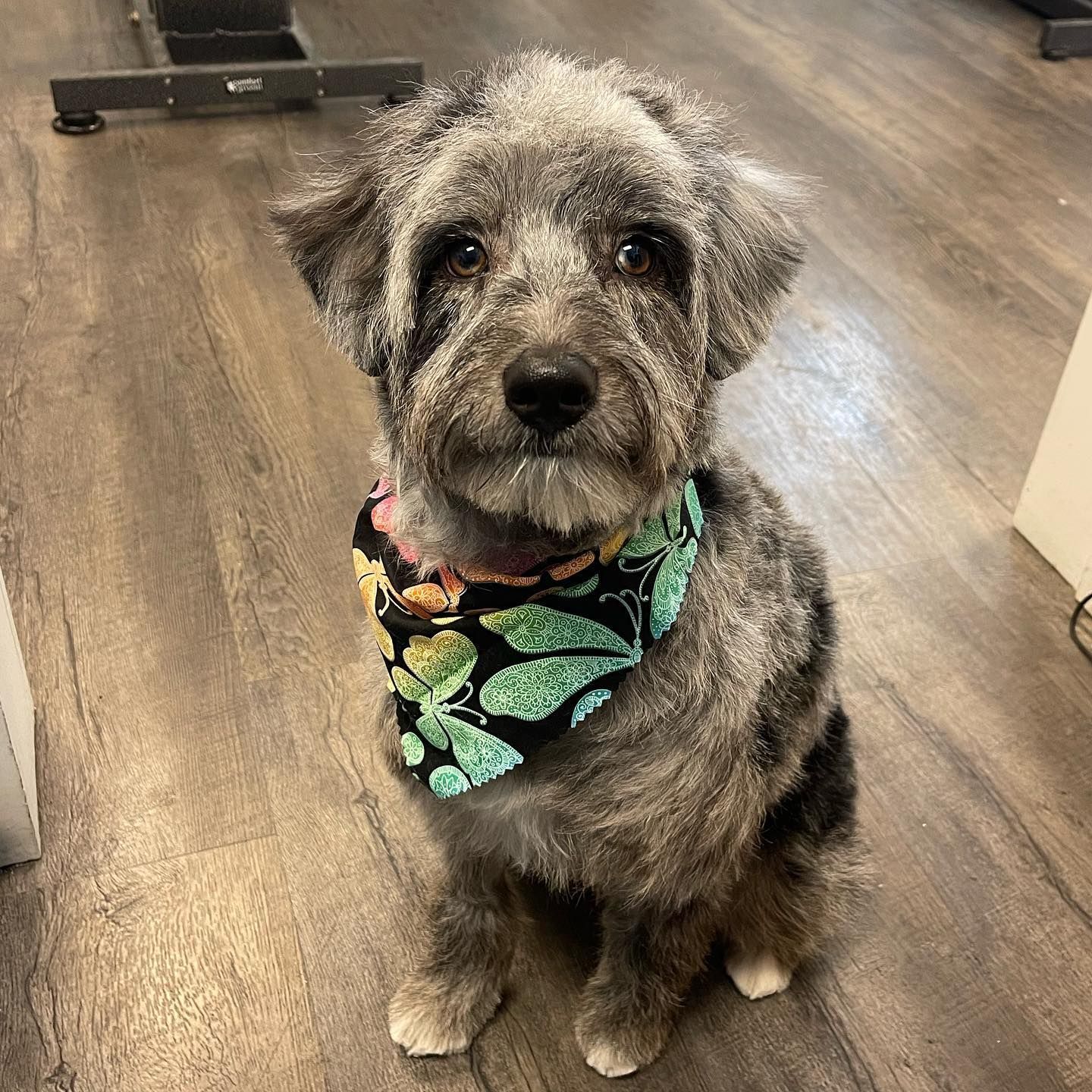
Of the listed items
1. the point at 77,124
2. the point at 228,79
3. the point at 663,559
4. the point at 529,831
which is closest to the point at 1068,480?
the point at 663,559

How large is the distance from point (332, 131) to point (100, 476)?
5.44 feet

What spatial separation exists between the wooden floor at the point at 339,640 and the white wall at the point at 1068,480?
0.06 m

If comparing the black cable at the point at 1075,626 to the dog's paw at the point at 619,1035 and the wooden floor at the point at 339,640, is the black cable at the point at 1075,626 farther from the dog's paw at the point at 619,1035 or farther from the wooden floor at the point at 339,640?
the dog's paw at the point at 619,1035

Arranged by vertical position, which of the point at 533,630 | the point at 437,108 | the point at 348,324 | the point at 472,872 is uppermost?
the point at 437,108

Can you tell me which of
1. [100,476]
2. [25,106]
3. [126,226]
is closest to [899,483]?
[100,476]

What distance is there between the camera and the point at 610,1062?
4.60 ft

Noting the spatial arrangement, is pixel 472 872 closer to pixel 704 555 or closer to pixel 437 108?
pixel 704 555

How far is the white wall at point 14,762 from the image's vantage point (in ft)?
4.90

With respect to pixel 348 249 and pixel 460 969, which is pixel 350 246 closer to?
pixel 348 249

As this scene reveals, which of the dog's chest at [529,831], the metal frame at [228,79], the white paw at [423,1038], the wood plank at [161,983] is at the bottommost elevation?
the wood plank at [161,983]

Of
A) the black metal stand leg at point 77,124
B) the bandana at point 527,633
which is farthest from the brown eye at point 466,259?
the black metal stand leg at point 77,124

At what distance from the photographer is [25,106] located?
3.52 m

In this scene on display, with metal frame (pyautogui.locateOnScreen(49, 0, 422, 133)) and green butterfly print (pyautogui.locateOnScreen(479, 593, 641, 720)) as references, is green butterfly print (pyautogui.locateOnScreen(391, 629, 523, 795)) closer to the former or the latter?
green butterfly print (pyautogui.locateOnScreen(479, 593, 641, 720))

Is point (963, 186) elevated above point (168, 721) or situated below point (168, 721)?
above
